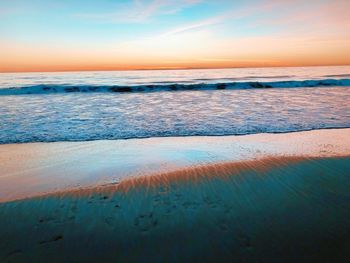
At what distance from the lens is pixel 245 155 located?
21.8 feet

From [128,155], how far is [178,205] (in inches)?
117

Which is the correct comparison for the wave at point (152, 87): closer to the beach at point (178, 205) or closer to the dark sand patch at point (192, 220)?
the beach at point (178, 205)

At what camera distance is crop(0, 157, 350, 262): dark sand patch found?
3.16 meters

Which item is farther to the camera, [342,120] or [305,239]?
[342,120]

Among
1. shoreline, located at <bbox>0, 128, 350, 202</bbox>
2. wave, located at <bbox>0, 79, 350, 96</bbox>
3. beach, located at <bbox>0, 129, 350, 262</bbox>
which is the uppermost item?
beach, located at <bbox>0, 129, 350, 262</bbox>

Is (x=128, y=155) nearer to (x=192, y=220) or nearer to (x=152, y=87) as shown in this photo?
(x=192, y=220)

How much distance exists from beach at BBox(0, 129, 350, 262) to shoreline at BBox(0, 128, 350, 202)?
4cm

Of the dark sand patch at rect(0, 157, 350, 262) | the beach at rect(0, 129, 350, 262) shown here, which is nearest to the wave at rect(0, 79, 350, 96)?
the beach at rect(0, 129, 350, 262)

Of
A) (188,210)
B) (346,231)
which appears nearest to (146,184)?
(188,210)

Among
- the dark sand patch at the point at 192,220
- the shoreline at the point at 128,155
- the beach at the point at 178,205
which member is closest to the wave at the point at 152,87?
the shoreline at the point at 128,155

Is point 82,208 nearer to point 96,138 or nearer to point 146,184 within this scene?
point 146,184

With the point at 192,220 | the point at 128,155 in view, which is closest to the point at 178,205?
the point at 192,220

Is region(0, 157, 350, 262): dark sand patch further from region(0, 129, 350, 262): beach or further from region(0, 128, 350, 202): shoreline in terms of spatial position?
region(0, 128, 350, 202): shoreline

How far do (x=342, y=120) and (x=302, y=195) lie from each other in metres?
7.75
